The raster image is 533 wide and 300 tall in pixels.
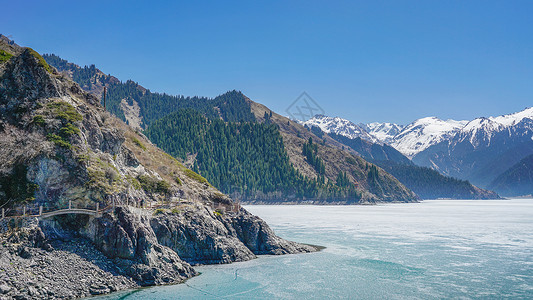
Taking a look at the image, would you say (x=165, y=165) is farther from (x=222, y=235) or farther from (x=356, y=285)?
(x=356, y=285)

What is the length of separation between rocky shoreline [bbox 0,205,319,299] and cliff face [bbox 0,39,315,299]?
101 millimetres

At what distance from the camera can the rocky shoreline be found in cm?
3559

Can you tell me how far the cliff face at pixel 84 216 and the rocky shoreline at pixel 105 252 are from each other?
101mm

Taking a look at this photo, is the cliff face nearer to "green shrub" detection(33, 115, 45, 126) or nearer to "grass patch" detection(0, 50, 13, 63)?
"green shrub" detection(33, 115, 45, 126)

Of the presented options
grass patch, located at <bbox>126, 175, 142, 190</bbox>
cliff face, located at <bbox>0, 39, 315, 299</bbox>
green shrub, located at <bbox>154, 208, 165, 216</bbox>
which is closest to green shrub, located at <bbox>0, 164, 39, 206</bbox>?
cliff face, located at <bbox>0, 39, 315, 299</bbox>

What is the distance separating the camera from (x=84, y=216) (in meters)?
43.9

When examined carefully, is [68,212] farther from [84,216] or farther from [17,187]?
[17,187]

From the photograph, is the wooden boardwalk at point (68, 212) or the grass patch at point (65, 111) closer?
the wooden boardwalk at point (68, 212)

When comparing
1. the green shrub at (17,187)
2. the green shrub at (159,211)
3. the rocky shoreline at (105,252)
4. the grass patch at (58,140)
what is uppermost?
the grass patch at (58,140)

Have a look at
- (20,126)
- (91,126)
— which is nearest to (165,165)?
(91,126)

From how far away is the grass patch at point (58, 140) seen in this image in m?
47.3

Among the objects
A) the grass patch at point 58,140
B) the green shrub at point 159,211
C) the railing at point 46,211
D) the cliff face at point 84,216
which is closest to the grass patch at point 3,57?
the cliff face at point 84,216

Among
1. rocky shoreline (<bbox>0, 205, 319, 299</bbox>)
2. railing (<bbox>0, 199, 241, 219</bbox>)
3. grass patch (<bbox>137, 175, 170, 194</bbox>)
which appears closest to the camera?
rocky shoreline (<bbox>0, 205, 319, 299</bbox>)

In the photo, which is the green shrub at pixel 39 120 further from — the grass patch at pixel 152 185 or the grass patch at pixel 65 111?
the grass patch at pixel 152 185
